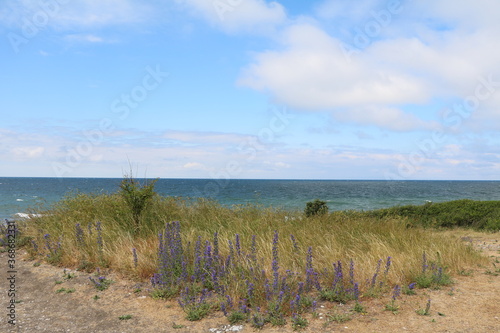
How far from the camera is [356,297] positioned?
5414 millimetres

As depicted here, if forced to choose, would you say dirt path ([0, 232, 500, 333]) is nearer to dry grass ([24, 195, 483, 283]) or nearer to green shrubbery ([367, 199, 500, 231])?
dry grass ([24, 195, 483, 283])

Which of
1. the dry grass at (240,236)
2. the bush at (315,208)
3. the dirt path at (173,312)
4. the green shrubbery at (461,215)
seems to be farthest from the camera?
the green shrubbery at (461,215)

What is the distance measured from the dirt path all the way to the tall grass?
295mm

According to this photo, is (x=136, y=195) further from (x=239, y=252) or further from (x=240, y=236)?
(x=239, y=252)

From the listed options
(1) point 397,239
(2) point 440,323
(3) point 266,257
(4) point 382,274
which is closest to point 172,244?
(3) point 266,257

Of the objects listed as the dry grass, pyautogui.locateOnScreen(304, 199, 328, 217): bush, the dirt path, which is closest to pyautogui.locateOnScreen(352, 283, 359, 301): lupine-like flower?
the dirt path

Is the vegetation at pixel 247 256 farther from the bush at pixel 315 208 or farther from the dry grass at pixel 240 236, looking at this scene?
the bush at pixel 315 208

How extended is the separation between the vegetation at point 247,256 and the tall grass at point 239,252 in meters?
0.02

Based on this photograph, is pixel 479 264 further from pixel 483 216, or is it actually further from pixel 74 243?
pixel 483 216

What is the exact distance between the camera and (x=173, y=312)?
5.46m

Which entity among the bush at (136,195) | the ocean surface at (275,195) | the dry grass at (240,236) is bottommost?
the ocean surface at (275,195)

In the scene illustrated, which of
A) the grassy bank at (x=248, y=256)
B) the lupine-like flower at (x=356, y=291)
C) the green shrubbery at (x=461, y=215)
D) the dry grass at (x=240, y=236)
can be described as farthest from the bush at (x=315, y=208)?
the lupine-like flower at (x=356, y=291)

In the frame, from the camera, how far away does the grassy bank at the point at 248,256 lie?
215 inches

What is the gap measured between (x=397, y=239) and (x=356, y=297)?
3219 mm
